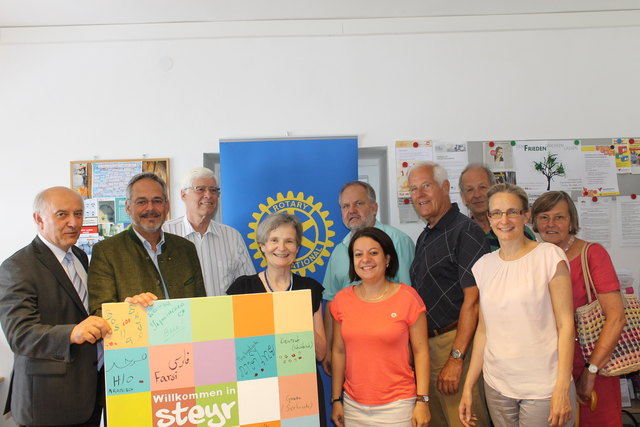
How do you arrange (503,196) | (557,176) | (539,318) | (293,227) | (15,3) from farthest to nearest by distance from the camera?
(557,176) < (15,3) < (293,227) < (503,196) < (539,318)

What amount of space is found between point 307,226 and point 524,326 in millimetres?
1959

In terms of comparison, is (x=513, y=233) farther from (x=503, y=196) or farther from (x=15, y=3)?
(x=15, y=3)

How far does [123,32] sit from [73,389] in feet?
10.1

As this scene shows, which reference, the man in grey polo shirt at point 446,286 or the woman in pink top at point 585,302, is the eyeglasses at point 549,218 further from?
the man in grey polo shirt at point 446,286

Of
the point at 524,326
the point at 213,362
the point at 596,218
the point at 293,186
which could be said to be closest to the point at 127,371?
the point at 213,362

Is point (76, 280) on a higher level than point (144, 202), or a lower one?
lower

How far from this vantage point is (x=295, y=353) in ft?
6.50

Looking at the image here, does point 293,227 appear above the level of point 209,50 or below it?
below

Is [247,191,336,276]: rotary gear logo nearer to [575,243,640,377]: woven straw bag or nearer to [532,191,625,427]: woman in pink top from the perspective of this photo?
[532,191,625,427]: woman in pink top

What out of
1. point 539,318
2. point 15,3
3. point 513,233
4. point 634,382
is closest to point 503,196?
point 513,233

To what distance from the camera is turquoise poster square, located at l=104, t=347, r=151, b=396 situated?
1818mm

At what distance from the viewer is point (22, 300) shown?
2.01 meters

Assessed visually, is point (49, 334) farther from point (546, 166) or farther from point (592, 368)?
point (546, 166)

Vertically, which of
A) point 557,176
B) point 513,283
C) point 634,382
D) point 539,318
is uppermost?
point 557,176
